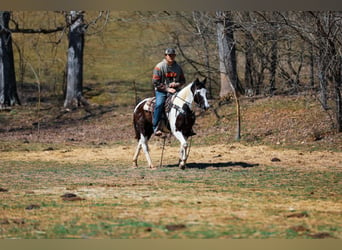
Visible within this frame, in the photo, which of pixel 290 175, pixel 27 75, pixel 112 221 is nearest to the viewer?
pixel 112 221

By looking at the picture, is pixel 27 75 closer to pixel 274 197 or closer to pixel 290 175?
pixel 290 175

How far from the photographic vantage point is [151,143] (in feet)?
70.6

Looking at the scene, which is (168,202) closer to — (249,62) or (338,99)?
(338,99)

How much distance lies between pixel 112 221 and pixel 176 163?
23.7ft

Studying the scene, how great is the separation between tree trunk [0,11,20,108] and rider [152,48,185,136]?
1528 cm

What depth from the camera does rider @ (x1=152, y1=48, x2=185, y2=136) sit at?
15.2 meters

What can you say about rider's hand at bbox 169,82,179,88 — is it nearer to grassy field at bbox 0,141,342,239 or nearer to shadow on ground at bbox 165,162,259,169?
grassy field at bbox 0,141,342,239

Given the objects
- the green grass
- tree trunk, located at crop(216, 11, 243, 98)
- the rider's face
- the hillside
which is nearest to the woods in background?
tree trunk, located at crop(216, 11, 243, 98)

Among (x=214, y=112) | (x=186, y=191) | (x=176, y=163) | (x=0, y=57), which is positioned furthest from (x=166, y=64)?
(x=0, y=57)

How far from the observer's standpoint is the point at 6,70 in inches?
1185

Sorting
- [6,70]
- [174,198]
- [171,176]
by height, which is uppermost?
[6,70]

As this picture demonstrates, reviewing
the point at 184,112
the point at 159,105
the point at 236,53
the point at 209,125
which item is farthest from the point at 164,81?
the point at 236,53

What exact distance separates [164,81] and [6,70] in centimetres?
1608

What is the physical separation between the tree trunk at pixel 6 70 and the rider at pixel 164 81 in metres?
15.3
